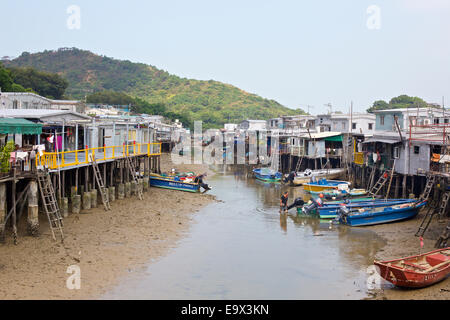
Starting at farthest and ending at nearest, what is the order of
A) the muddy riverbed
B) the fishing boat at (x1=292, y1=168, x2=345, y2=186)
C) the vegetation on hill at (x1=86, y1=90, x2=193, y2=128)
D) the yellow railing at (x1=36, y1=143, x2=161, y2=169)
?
the vegetation on hill at (x1=86, y1=90, x2=193, y2=128) → the fishing boat at (x1=292, y1=168, x2=345, y2=186) → the yellow railing at (x1=36, y1=143, x2=161, y2=169) → the muddy riverbed

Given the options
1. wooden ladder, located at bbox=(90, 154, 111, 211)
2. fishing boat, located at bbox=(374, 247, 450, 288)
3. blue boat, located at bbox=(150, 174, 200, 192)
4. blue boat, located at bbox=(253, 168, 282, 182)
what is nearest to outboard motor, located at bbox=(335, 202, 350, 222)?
fishing boat, located at bbox=(374, 247, 450, 288)

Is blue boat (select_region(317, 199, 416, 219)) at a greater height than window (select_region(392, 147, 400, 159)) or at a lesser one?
lesser

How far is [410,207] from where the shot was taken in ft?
87.6

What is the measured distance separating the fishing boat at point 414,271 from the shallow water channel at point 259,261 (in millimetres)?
1170

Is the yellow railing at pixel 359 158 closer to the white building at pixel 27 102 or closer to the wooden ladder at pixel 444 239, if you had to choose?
the wooden ladder at pixel 444 239

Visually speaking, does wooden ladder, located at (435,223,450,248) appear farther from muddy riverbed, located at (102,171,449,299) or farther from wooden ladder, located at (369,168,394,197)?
wooden ladder, located at (369,168,394,197)

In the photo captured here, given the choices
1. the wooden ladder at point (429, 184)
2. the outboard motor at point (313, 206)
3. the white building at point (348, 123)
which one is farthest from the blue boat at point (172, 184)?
the white building at point (348, 123)

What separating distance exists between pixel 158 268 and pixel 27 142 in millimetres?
12668

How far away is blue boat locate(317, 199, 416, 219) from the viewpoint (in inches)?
1093

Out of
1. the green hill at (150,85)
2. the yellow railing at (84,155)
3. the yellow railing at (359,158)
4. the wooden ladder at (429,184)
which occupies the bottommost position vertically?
the wooden ladder at (429,184)

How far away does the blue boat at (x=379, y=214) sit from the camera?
86.7ft

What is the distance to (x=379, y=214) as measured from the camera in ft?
86.8

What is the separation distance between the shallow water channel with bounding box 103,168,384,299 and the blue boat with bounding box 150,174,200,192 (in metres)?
5.30
